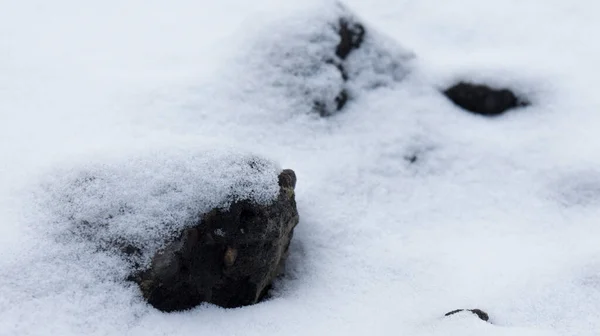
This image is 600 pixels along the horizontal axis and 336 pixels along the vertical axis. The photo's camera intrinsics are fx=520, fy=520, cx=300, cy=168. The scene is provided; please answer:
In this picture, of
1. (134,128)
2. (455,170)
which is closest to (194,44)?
(134,128)

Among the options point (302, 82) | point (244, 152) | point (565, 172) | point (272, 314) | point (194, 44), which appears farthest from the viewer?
point (194, 44)

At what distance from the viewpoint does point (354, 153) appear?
568 centimetres

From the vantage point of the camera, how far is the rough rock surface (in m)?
6.09

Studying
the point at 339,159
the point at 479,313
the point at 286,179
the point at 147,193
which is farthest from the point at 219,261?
the point at 339,159

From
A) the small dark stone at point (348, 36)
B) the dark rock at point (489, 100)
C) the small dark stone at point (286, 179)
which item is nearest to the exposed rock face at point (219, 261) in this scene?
the small dark stone at point (286, 179)

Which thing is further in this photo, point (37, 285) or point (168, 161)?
point (168, 161)

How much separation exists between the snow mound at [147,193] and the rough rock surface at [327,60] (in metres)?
2.13

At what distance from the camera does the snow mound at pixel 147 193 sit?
12.3 ft

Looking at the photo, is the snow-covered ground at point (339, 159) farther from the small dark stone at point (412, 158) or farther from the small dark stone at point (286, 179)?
the small dark stone at point (286, 179)

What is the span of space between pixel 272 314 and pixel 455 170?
2.91m

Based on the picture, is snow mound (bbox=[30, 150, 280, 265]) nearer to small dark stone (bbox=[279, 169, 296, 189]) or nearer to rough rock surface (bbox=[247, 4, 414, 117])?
small dark stone (bbox=[279, 169, 296, 189])

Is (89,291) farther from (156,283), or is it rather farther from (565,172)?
(565,172)

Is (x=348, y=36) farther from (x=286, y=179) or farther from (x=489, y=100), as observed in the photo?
(x=286, y=179)

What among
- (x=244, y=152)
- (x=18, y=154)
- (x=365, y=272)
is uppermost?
(x=244, y=152)
